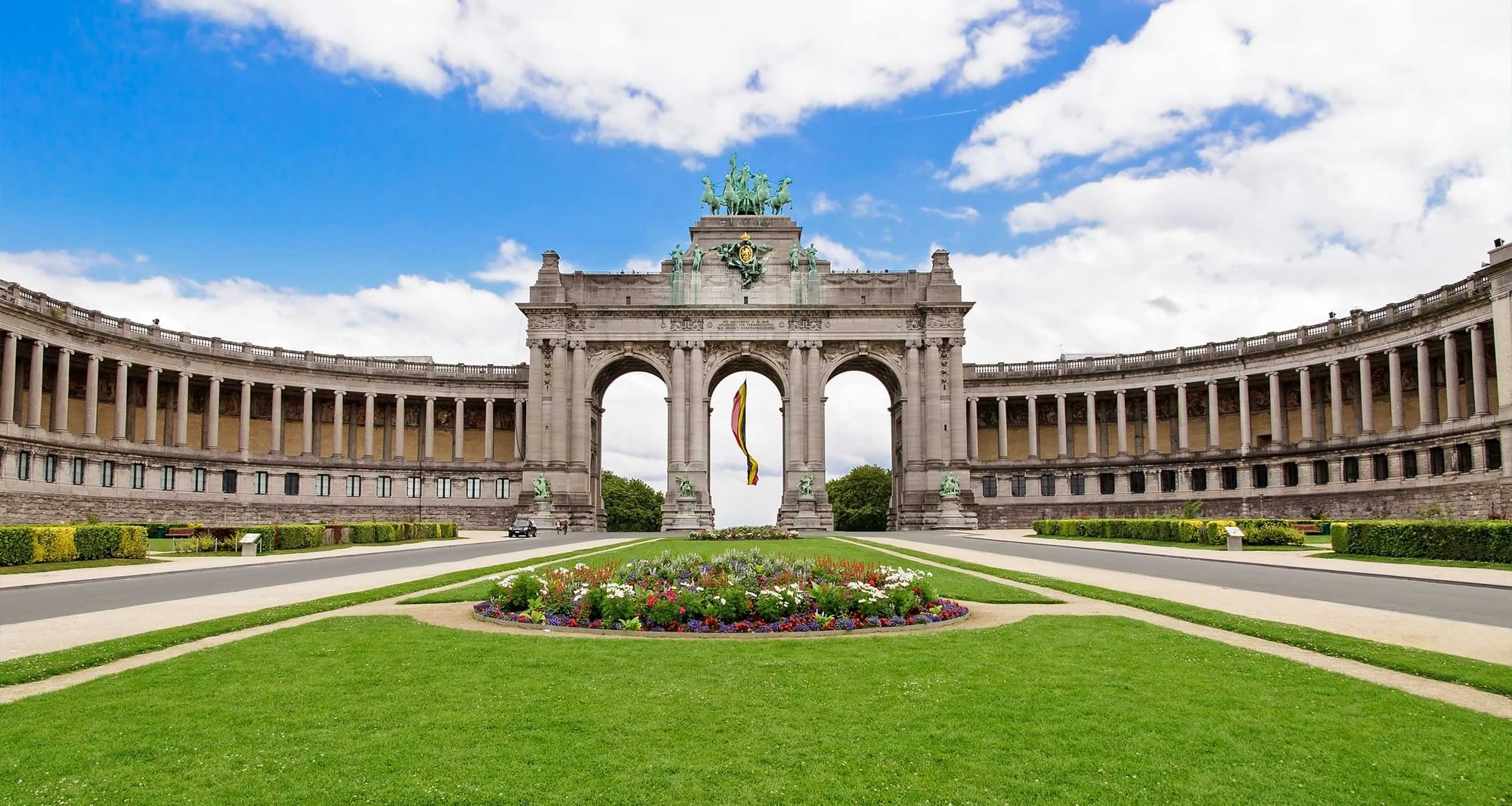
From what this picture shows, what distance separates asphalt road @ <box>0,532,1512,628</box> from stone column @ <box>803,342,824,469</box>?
152 feet

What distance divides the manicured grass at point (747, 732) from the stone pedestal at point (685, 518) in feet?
220

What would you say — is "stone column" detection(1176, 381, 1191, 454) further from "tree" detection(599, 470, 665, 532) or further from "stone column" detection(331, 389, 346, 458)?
"stone column" detection(331, 389, 346, 458)

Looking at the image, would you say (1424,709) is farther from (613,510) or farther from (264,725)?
(613,510)

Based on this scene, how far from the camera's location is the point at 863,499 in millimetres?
130500

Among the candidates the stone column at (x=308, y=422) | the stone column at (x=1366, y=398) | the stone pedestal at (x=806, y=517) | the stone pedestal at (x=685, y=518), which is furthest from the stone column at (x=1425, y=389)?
the stone column at (x=308, y=422)

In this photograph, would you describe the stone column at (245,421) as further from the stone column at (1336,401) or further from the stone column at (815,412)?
the stone column at (1336,401)

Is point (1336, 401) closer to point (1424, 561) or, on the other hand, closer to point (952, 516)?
point (952, 516)

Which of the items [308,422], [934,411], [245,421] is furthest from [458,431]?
[934,411]

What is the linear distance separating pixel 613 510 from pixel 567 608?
11633 centimetres

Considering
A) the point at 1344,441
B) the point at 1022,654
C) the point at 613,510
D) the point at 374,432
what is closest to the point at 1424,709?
the point at 1022,654

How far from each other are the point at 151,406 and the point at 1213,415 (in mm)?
88267

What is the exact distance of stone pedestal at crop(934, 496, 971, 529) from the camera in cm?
8169

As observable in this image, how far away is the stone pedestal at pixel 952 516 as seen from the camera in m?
81.7

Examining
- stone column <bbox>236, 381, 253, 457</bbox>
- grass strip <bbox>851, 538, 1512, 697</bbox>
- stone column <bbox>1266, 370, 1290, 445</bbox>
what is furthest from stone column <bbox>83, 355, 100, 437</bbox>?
stone column <bbox>1266, 370, 1290, 445</bbox>
